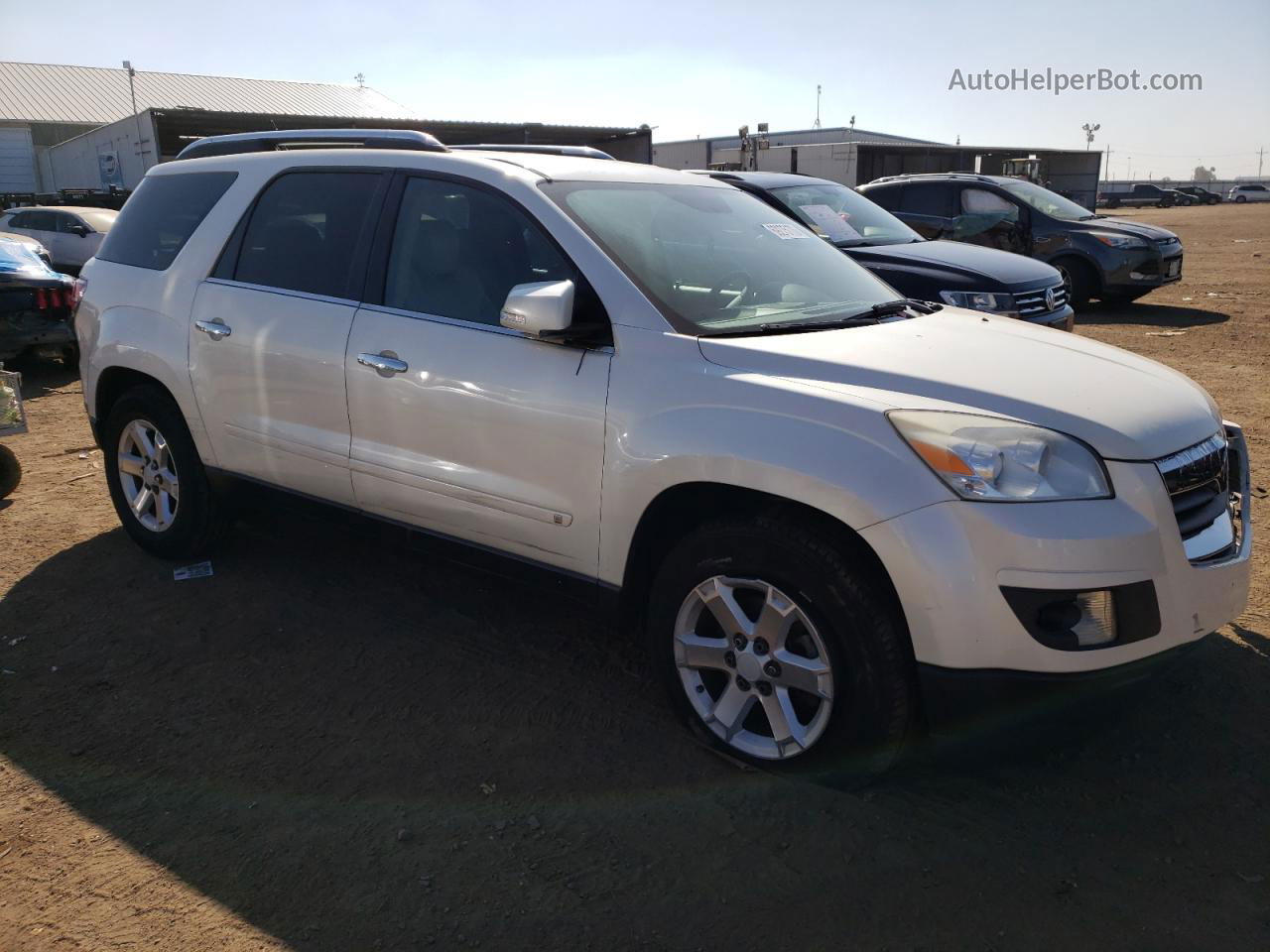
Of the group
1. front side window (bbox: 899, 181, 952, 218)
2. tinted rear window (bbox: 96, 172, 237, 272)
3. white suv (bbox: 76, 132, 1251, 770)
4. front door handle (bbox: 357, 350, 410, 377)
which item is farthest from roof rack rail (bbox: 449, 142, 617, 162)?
front side window (bbox: 899, 181, 952, 218)

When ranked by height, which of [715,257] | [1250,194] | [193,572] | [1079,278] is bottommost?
[193,572]

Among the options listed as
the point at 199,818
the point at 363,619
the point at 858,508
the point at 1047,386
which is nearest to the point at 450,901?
the point at 199,818

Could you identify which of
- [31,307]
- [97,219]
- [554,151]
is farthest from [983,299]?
[97,219]

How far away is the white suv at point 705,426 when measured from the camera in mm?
2596

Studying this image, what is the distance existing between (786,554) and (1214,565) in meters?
1.19

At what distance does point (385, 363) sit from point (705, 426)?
137 cm

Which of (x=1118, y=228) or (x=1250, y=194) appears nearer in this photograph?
(x=1118, y=228)

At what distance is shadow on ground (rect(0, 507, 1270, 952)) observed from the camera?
99.4 inches

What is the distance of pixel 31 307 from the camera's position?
9.34m

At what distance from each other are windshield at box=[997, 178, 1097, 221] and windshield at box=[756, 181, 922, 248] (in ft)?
A: 14.7

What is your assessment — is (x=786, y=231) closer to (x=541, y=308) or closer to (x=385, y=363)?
(x=541, y=308)

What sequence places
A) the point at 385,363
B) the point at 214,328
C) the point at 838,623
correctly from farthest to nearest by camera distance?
1. the point at 214,328
2. the point at 385,363
3. the point at 838,623

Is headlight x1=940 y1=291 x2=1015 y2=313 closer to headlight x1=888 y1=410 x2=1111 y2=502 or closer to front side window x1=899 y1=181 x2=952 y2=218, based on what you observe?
front side window x1=899 y1=181 x2=952 y2=218

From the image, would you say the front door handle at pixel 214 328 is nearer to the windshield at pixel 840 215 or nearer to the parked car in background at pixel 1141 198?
the windshield at pixel 840 215
